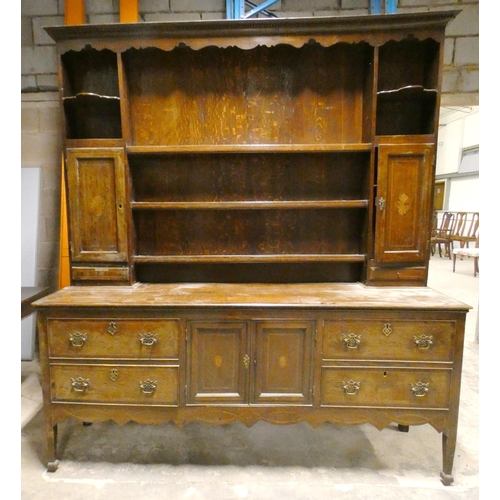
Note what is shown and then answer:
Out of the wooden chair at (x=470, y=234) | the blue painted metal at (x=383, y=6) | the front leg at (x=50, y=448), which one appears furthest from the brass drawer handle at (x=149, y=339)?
the wooden chair at (x=470, y=234)

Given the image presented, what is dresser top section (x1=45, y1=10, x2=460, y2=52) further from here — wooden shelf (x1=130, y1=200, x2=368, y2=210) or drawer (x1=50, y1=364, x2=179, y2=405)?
drawer (x1=50, y1=364, x2=179, y2=405)

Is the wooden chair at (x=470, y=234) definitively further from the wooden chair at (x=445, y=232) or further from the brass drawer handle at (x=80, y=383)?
the brass drawer handle at (x=80, y=383)

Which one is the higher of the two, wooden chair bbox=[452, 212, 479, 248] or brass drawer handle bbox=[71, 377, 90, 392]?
wooden chair bbox=[452, 212, 479, 248]

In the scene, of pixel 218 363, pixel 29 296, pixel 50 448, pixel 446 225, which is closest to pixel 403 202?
pixel 218 363

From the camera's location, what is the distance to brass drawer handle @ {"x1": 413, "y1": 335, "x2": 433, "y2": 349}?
1455 millimetres

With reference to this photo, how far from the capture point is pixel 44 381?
1507 mm

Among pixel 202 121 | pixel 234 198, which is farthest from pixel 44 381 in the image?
pixel 202 121

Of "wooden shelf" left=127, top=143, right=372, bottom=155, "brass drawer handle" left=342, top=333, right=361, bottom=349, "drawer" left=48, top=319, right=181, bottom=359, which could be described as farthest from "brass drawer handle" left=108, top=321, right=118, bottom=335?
"brass drawer handle" left=342, top=333, right=361, bottom=349

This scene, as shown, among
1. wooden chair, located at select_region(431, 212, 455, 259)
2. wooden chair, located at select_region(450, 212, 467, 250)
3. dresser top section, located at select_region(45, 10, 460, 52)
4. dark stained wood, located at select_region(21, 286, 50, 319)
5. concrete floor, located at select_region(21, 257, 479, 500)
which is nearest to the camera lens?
concrete floor, located at select_region(21, 257, 479, 500)

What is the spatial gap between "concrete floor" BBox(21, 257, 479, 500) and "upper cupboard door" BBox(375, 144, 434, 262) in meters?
1.04

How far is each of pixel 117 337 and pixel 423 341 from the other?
143 centimetres

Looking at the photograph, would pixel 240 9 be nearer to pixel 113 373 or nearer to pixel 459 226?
pixel 113 373

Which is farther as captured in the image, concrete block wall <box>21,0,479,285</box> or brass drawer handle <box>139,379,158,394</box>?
concrete block wall <box>21,0,479,285</box>

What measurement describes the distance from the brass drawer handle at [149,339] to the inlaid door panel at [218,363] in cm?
17
